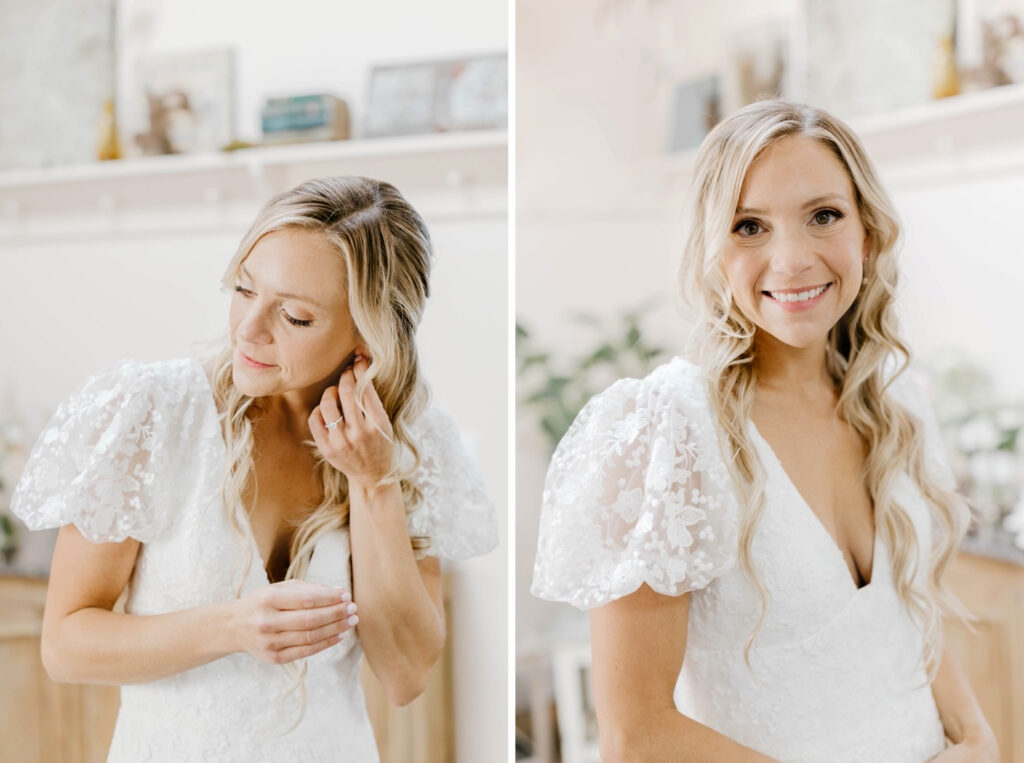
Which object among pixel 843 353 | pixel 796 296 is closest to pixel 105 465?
pixel 796 296

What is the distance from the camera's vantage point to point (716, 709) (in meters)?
1.05

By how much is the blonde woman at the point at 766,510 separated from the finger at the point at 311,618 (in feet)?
0.71

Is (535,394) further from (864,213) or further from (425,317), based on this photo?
(864,213)

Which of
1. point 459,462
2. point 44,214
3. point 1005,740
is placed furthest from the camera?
point 1005,740

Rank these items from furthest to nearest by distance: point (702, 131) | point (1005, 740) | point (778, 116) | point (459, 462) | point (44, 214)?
point (702, 131) < point (1005, 740) < point (44, 214) < point (459, 462) < point (778, 116)

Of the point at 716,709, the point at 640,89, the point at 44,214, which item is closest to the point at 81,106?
the point at 44,214

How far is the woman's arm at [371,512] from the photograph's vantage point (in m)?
1.04

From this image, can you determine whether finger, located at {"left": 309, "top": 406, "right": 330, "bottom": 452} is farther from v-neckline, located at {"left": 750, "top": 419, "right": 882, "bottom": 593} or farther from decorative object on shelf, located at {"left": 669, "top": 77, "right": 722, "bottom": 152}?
decorative object on shelf, located at {"left": 669, "top": 77, "right": 722, "bottom": 152}

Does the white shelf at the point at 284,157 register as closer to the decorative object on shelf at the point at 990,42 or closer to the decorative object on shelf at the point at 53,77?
the decorative object on shelf at the point at 53,77

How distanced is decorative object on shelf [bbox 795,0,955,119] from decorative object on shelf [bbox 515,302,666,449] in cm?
47

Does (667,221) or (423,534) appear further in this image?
(667,221)

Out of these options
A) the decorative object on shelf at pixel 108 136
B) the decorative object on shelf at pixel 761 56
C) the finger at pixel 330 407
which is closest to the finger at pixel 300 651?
the finger at pixel 330 407

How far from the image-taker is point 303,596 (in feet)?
3.34

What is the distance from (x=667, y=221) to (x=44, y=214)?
3.42 feet
